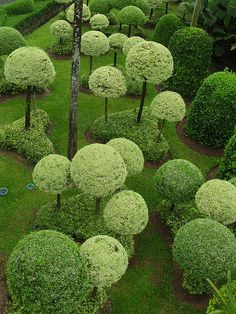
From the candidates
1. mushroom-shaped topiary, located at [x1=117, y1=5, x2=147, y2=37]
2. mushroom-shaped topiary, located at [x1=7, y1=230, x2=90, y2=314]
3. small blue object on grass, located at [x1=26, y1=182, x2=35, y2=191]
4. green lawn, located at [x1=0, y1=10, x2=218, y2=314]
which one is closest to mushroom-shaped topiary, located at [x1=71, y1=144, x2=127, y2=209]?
green lawn, located at [x1=0, y1=10, x2=218, y2=314]

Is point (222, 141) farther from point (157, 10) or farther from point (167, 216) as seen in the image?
point (157, 10)

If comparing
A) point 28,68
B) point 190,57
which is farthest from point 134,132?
point 190,57

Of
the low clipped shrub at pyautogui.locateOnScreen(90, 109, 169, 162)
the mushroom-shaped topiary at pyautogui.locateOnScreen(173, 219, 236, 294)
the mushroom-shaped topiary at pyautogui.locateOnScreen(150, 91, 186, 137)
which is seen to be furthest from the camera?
the low clipped shrub at pyautogui.locateOnScreen(90, 109, 169, 162)

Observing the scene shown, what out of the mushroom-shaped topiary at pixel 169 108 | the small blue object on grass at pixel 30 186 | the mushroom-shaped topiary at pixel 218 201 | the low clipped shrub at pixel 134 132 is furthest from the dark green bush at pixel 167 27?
the mushroom-shaped topiary at pixel 218 201

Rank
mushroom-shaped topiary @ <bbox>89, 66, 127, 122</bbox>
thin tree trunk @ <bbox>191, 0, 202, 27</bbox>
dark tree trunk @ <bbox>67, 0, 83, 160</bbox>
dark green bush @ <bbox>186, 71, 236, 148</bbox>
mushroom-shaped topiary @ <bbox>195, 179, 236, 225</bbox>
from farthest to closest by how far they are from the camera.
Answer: thin tree trunk @ <bbox>191, 0, 202, 27</bbox>
dark green bush @ <bbox>186, 71, 236, 148</bbox>
mushroom-shaped topiary @ <bbox>89, 66, 127, 122</bbox>
dark tree trunk @ <bbox>67, 0, 83, 160</bbox>
mushroom-shaped topiary @ <bbox>195, 179, 236, 225</bbox>

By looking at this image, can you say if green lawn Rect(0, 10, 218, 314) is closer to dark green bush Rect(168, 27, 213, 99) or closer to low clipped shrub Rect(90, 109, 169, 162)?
low clipped shrub Rect(90, 109, 169, 162)

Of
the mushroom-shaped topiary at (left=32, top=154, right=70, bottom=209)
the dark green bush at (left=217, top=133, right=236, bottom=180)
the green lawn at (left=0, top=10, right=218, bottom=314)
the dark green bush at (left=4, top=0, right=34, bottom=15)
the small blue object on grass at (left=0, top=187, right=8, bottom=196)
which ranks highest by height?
the mushroom-shaped topiary at (left=32, top=154, right=70, bottom=209)
